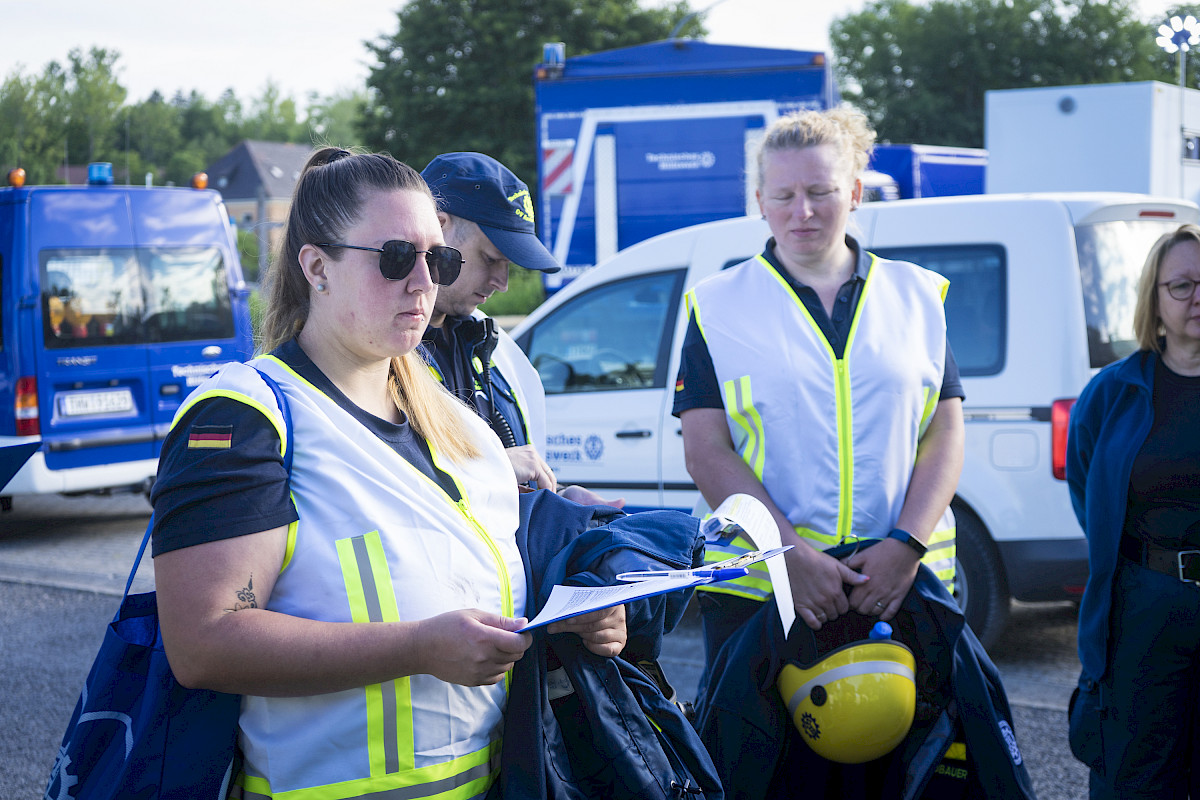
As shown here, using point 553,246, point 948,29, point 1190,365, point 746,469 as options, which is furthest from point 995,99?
point 948,29

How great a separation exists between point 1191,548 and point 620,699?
1814mm

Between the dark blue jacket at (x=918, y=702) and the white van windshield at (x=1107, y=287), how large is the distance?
8.17ft

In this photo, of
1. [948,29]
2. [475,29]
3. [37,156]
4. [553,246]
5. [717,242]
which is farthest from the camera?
[948,29]

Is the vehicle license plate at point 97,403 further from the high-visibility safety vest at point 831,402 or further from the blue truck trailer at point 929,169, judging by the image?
the blue truck trailer at point 929,169

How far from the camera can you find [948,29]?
42344mm

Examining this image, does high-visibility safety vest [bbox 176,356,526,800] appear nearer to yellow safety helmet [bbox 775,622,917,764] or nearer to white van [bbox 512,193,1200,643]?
yellow safety helmet [bbox 775,622,917,764]

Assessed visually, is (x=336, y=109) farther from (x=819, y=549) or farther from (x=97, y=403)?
(x=819, y=549)

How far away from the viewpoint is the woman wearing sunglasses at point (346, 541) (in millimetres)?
1434

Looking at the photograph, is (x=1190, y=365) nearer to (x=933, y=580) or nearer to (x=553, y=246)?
(x=933, y=580)

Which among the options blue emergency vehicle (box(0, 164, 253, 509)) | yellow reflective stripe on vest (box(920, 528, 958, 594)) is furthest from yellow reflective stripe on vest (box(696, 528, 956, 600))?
blue emergency vehicle (box(0, 164, 253, 509))

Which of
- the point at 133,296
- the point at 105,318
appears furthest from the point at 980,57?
the point at 105,318

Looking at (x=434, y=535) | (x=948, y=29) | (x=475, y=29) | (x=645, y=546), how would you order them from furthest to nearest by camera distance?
(x=948, y=29)
(x=475, y=29)
(x=645, y=546)
(x=434, y=535)

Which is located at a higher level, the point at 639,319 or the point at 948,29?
the point at 948,29

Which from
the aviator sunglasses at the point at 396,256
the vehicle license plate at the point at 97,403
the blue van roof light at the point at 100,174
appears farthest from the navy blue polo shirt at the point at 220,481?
the blue van roof light at the point at 100,174
